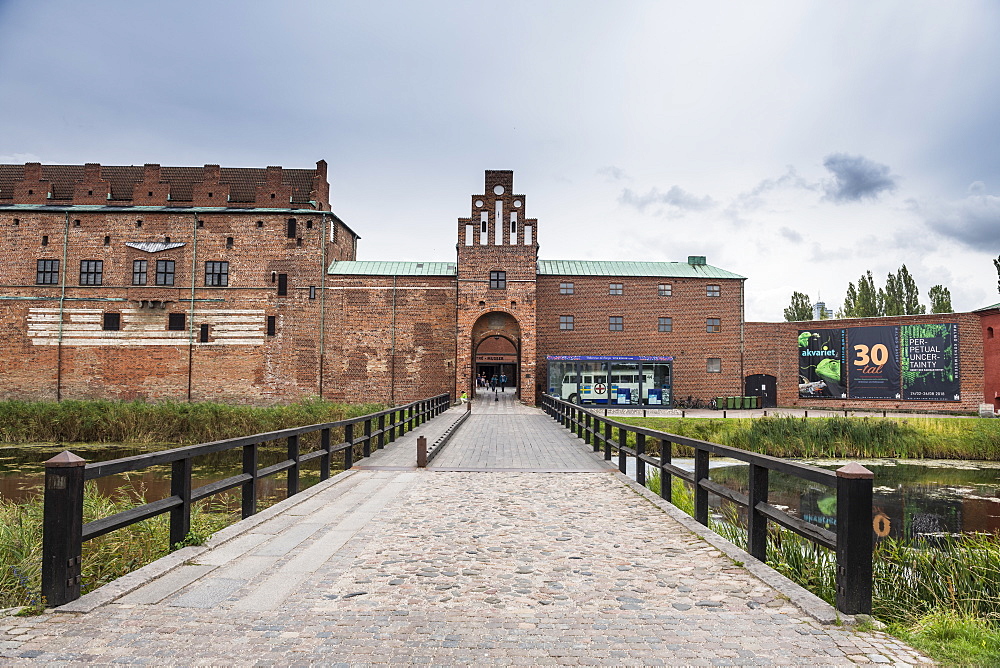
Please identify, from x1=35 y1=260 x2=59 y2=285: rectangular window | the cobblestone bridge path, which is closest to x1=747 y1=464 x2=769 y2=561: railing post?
the cobblestone bridge path

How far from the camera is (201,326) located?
34.2 metres

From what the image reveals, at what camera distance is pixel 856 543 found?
13.2 feet

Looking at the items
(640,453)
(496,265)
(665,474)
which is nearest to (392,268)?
(496,265)

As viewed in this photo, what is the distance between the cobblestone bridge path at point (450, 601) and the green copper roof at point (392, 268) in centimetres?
2800

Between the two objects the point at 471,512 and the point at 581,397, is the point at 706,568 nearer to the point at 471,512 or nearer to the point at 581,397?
the point at 471,512

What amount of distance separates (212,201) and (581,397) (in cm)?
2171

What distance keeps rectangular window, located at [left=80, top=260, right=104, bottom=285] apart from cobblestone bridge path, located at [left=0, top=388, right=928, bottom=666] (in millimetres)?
32803

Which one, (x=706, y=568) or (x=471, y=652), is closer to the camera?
(x=471, y=652)

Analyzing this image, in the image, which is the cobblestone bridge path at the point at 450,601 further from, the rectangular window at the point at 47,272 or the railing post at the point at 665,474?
the rectangular window at the point at 47,272

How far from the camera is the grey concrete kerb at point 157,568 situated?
4.06 m

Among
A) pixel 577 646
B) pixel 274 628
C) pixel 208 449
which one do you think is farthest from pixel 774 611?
pixel 208 449

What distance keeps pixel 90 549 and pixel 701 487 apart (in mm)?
6142

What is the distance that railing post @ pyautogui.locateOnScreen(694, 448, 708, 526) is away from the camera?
22.2ft

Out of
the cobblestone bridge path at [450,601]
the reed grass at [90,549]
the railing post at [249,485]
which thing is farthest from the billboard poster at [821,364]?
the railing post at [249,485]
